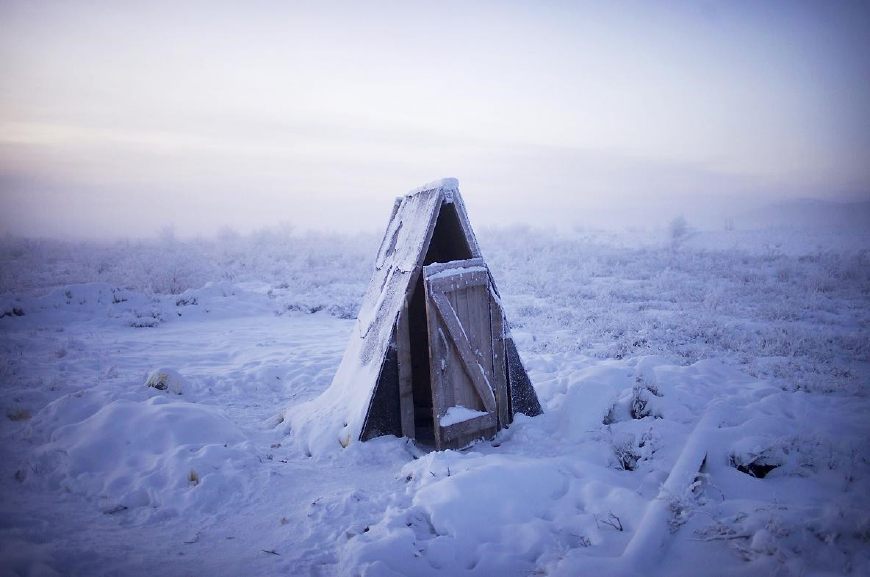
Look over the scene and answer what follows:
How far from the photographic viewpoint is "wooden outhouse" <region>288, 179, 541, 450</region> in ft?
16.0

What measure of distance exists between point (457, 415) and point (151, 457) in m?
3.26

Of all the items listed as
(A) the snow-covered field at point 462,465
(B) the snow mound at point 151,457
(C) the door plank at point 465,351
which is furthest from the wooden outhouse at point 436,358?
(B) the snow mound at point 151,457

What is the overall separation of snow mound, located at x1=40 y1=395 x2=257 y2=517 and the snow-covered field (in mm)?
20

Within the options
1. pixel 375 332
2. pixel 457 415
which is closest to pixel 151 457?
pixel 375 332

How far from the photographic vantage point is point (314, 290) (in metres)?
16.8

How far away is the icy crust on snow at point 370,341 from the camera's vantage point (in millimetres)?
4992

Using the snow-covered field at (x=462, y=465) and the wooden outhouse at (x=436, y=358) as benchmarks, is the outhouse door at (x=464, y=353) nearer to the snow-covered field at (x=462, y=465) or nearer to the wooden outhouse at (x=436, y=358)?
the wooden outhouse at (x=436, y=358)

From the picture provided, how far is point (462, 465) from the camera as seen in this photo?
4094 mm

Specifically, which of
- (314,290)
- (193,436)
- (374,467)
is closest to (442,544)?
(374,467)

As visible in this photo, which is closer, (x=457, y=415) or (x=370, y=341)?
(x=457, y=415)

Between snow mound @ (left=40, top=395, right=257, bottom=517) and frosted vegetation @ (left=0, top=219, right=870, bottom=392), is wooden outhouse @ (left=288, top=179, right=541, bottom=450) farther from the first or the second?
frosted vegetation @ (left=0, top=219, right=870, bottom=392)

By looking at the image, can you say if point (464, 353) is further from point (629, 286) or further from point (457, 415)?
point (629, 286)

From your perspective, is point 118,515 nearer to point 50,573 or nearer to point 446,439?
point 50,573

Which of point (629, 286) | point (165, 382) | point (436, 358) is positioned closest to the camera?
point (436, 358)
